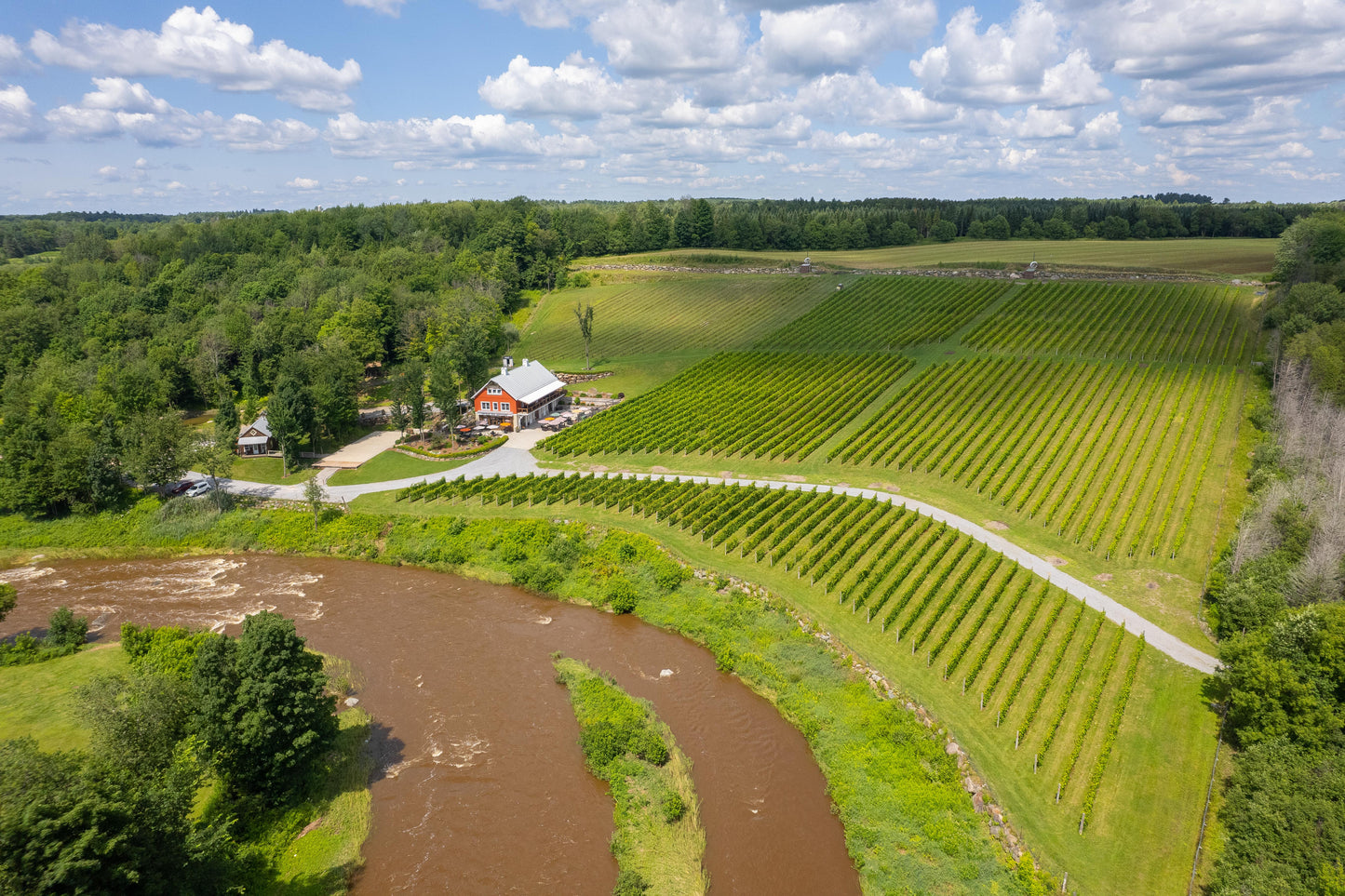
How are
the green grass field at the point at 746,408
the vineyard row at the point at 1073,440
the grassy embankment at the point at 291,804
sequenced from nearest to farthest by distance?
the grassy embankment at the point at 291,804 → the vineyard row at the point at 1073,440 → the green grass field at the point at 746,408

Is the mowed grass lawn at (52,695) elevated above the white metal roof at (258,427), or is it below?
below

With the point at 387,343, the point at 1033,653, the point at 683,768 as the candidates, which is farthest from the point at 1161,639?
the point at 387,343

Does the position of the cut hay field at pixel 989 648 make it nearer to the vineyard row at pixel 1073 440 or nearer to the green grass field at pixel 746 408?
the green grass field at pixel 746 408

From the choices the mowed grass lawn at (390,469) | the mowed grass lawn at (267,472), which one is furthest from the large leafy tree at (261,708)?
the mowed grass lawn at (267,472)

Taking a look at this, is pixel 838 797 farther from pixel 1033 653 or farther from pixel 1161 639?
pixel 1161 639

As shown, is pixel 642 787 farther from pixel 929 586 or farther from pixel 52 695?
pixel 52 695

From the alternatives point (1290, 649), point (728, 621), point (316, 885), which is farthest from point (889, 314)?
point (316, 885)
